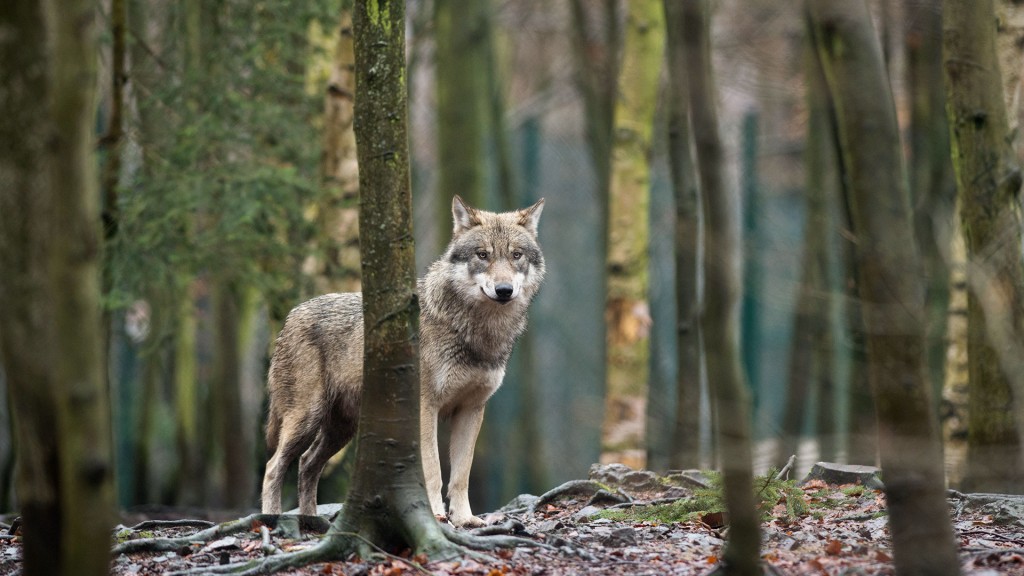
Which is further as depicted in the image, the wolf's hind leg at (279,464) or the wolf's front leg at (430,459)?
the wolf's hind leg at (279,464)

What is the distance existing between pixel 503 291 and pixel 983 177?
2.98 meters

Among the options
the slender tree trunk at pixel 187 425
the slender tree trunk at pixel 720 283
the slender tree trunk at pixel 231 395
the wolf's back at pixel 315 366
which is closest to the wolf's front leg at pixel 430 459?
the wolf's back at pixel 315 366

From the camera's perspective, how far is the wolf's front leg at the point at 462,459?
6934 millimetres

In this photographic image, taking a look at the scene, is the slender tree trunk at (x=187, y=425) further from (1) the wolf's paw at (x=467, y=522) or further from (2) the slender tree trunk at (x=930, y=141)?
(1) the wolf's paw at (x=467, y=522)

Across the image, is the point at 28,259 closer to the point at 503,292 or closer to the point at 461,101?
the point at 503,292

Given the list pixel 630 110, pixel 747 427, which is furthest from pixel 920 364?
pixel 630 110

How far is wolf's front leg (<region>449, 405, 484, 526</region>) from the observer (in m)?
6.93

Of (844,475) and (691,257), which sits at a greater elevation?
(691,257)

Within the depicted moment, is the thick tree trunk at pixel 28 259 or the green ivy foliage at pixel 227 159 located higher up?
the green ivy foliage at pixel 227 159

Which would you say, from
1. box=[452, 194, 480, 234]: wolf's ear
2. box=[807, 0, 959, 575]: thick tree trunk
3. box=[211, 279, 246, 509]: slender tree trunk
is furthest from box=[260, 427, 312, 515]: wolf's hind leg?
box=[211, 279, 246, 509]: slender tree trunk

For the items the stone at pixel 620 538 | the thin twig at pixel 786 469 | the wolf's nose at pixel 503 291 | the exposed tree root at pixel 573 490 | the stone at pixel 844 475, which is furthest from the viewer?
the exposed tree root at pixel 573 490

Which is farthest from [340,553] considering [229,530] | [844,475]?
[844,475]

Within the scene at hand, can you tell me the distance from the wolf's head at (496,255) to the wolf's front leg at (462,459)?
0.80m

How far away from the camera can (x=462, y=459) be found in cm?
730
